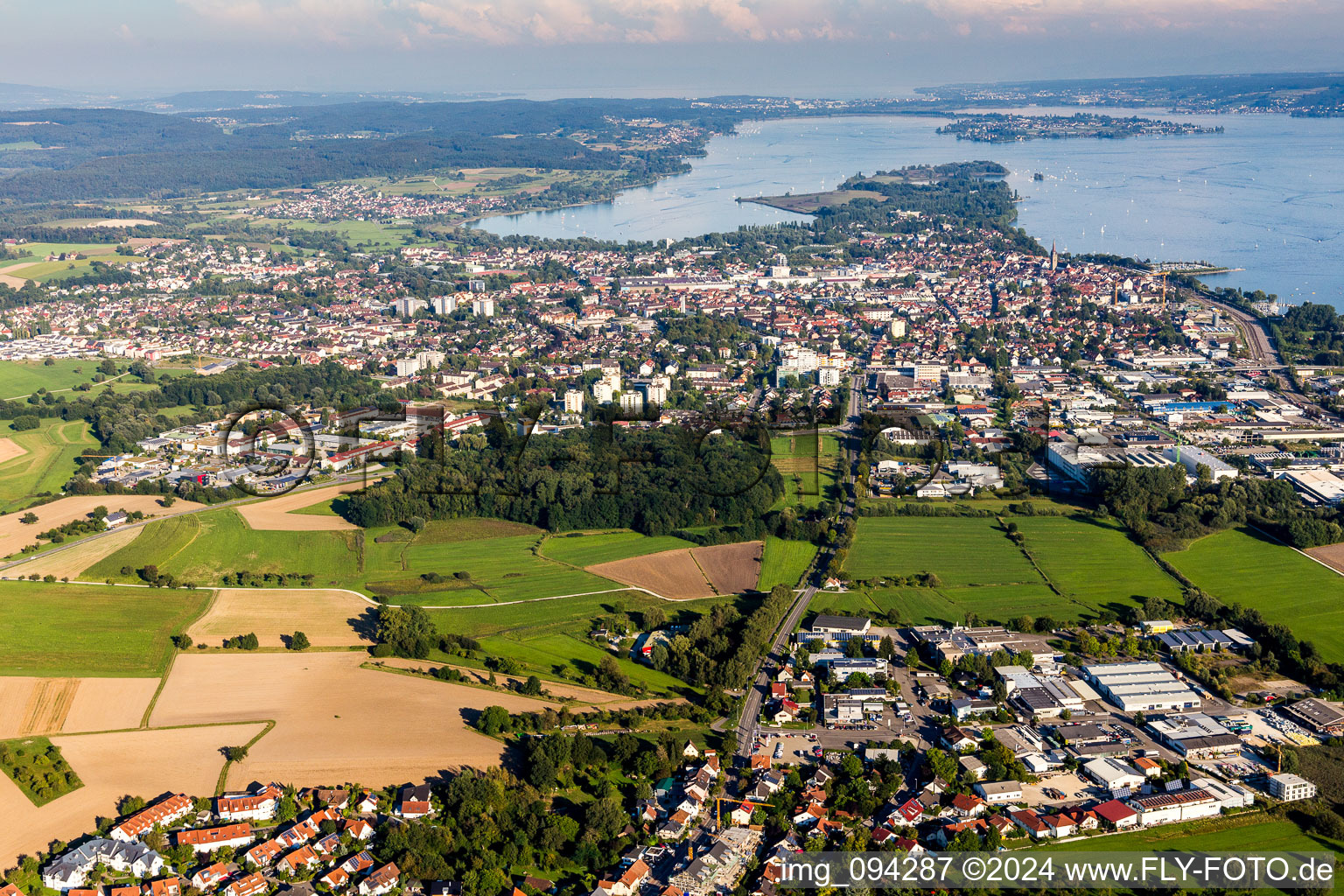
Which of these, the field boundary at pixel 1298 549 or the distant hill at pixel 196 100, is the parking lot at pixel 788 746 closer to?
the field boundary at pixel 1298 549

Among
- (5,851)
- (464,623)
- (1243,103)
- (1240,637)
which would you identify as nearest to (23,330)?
(464,623)

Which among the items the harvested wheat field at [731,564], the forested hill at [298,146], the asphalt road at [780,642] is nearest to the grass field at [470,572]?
the harvested wheat field at [731,564]

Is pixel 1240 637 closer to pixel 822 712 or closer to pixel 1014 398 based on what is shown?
pixel 822 712

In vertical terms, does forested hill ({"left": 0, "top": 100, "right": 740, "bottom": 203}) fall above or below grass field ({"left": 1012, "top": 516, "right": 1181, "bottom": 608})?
above

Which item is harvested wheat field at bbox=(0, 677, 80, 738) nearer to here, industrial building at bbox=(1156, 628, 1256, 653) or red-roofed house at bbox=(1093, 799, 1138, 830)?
red-roofed house at bbox=(1093, 799, 1138, 830)

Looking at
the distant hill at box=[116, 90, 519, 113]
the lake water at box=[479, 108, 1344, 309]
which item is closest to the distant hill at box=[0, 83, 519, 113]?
the distant hill at box=[116, 90, 519, 113]

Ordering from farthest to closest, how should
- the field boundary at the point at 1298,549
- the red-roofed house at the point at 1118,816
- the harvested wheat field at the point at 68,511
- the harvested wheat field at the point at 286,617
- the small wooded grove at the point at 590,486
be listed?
1. the small wooded grove at the point at 590,486
2. the harvested wheat field at the point at 68,511
3. the field boundary at the point at 1298,549
4. the harvested wheat field at the point at 286,617
5. the red-roofed house at the point at 1118,816
